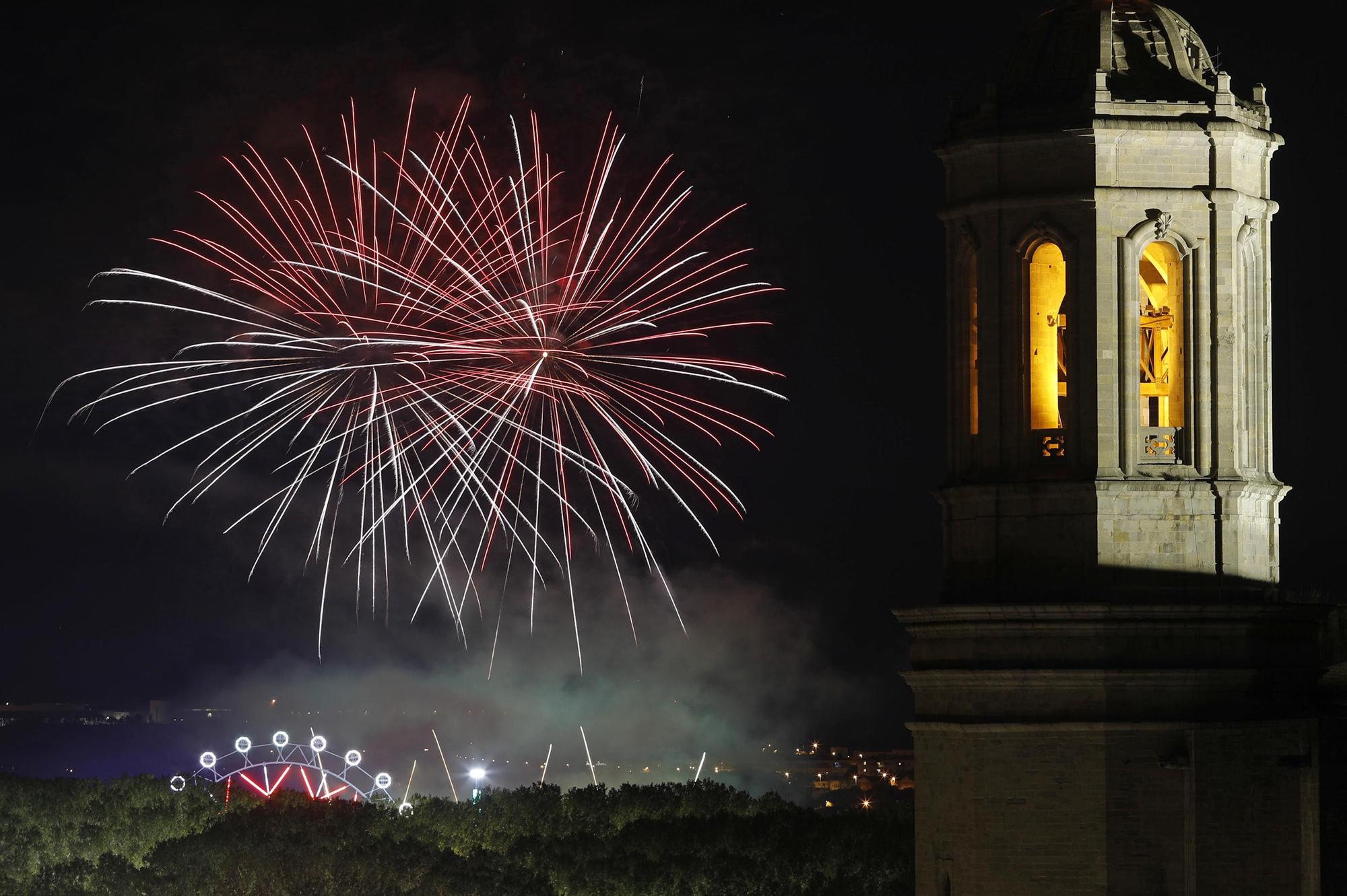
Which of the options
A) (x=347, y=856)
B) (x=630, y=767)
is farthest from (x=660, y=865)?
(x=630, y=767)

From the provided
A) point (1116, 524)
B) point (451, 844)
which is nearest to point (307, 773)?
point (451, 844)

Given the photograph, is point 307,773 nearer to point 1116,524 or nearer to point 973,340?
point 973,340

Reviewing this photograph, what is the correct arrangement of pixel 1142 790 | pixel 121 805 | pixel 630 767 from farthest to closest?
pixel 630 767 < pixel 121 805 < pixel 1142 790

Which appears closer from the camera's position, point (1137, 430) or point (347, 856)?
point (1137, 430)

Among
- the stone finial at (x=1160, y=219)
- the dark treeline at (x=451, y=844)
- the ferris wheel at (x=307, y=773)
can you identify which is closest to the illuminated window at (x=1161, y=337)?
the stone finial at (x=1160, y=219)

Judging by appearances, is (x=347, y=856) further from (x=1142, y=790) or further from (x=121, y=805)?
(x=1142, y=790)

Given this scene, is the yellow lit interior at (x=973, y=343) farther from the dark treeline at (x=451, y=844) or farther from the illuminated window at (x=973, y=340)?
the dark treeline at (x=451, y=844)

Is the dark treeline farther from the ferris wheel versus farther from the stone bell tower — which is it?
the stone bell tower

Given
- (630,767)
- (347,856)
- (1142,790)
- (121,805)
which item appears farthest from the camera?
(630,767)
